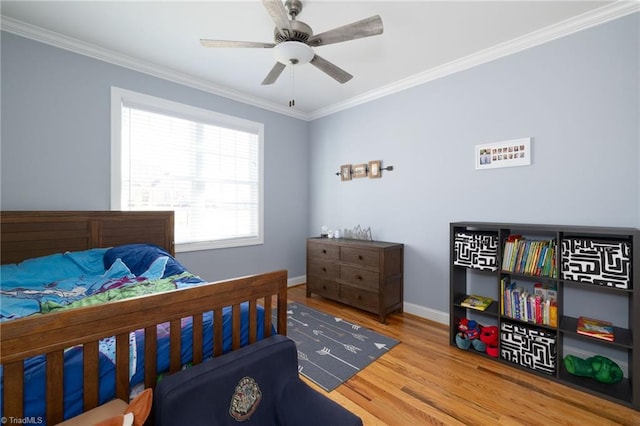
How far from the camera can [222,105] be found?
3.44m

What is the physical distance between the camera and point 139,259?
2232mm

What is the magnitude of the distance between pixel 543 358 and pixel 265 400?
79.8 inches

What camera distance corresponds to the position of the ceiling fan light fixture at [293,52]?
1797mm

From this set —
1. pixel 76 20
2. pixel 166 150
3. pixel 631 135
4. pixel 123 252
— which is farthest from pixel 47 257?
pixel 631 135

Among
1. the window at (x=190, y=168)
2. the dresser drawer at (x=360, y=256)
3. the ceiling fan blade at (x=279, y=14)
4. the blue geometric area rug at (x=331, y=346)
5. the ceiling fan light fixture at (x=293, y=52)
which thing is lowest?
the blue geometric area rug at (x=331, y=346)

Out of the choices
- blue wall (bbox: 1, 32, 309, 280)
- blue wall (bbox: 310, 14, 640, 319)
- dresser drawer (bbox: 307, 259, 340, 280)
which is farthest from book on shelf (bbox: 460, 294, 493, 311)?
blue wall (bbox: 1, 32, 309, 280)

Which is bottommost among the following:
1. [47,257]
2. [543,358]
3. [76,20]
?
[543,358]

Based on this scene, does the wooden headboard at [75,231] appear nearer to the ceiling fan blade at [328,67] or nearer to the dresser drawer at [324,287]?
the dresser drawer at [324,287]

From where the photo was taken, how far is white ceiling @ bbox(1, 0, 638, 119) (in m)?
1.99

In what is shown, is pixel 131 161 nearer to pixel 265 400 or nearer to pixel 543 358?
pixel 265 400

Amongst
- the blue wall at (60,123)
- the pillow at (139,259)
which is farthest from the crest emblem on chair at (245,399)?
the blue wall at (60,123)

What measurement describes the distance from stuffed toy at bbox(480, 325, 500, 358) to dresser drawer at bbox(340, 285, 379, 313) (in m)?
0.98

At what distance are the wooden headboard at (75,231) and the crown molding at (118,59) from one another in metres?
1.44

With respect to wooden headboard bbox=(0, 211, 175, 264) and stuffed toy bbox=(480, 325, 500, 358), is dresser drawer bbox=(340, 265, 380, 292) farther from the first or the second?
wooden headboard bbox=(0, 211, 175, 264)
